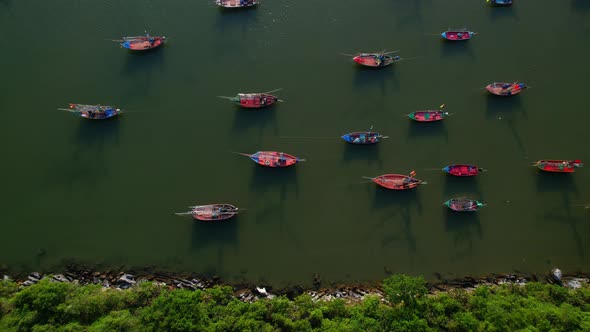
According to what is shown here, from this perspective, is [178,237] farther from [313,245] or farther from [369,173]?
[369,173]

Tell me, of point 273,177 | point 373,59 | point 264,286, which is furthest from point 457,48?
point 264,286

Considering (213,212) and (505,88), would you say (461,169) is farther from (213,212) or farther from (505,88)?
(213,212)

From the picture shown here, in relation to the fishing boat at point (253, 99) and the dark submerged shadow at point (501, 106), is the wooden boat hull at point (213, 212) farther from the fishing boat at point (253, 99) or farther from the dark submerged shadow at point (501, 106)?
the dark submerged shadow at point (501, 106)

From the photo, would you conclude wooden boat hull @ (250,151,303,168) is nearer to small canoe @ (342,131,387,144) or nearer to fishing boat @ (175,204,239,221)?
fishing boat @ (175,204,239,221)

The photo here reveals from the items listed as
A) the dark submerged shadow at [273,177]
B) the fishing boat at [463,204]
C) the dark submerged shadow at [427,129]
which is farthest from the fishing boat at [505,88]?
the dark submerged shadow at [273,177]

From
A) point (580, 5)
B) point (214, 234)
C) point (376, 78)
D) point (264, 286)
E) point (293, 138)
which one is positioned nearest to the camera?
point (264, 286)
